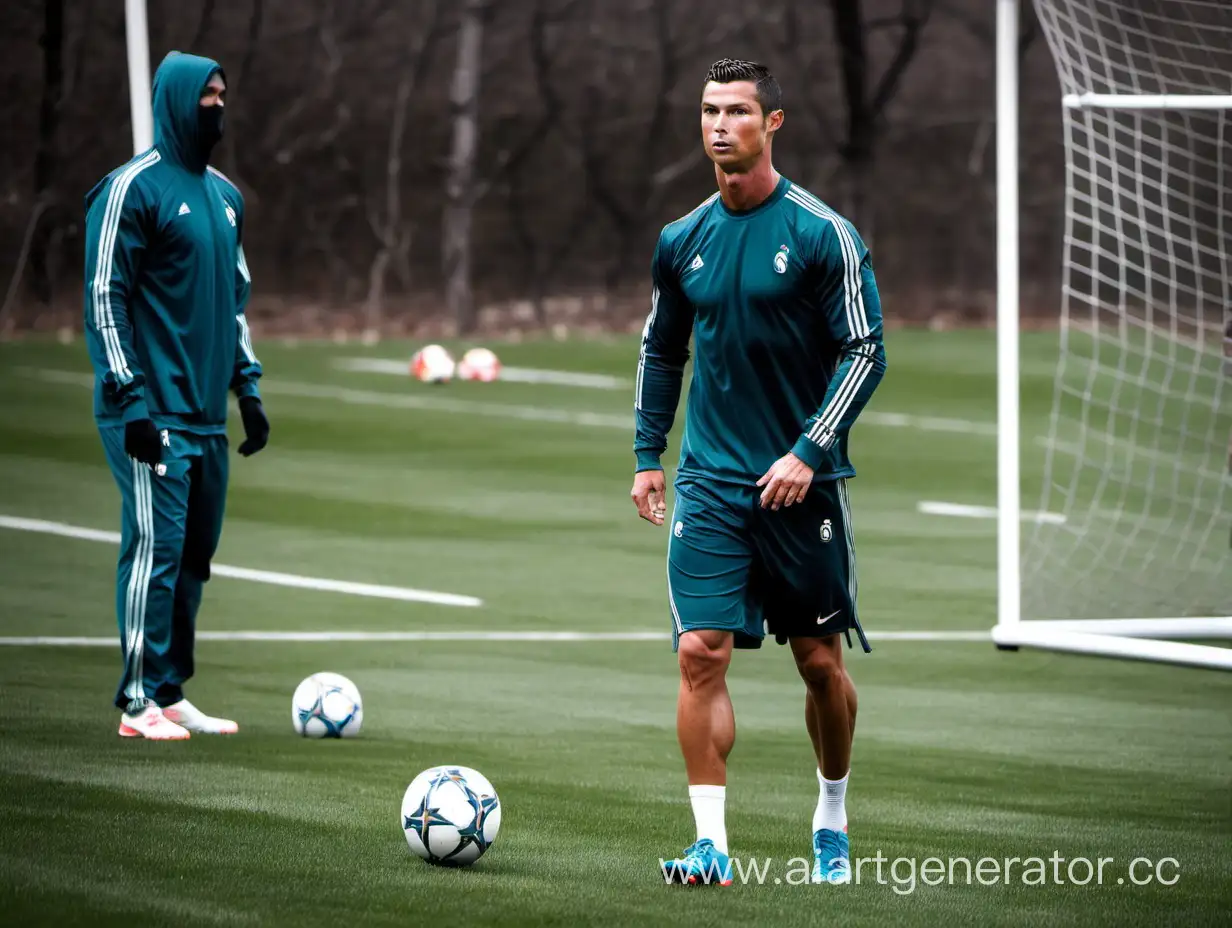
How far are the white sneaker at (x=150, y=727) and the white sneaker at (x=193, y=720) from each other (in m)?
0.19

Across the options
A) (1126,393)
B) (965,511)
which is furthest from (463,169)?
(965,511)

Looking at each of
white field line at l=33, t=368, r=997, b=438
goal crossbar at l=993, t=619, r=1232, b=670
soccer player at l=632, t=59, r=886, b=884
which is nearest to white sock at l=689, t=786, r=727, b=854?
soccer player at l=632, t=59, r=886, b=884

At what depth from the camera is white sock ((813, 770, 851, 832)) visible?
6.22 metres

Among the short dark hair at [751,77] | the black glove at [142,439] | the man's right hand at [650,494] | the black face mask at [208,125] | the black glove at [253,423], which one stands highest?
the short dark hair at [751,77]

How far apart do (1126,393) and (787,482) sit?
18391 millimetres

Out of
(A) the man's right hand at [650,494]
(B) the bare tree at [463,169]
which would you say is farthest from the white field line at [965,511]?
(B) the bare tree at [463,169]

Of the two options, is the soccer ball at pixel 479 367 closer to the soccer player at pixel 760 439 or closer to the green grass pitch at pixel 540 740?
the green grass pitch at pixel 540 740

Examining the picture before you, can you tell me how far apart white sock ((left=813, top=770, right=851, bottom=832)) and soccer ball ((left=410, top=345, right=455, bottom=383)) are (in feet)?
57.1

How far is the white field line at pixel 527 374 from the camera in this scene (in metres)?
23.8

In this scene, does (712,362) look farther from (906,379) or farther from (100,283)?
(906,379)

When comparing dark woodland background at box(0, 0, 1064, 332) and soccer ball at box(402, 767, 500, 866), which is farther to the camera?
dark woodland background at box(0, 0, 1064, 332)

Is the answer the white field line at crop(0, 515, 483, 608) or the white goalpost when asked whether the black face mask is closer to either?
the white goalpost

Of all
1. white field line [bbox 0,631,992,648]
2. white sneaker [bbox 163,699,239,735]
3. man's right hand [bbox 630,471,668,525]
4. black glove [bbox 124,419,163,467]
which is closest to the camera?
man's right hand [bbox 630,471,668,525]

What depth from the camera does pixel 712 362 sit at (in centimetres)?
616
